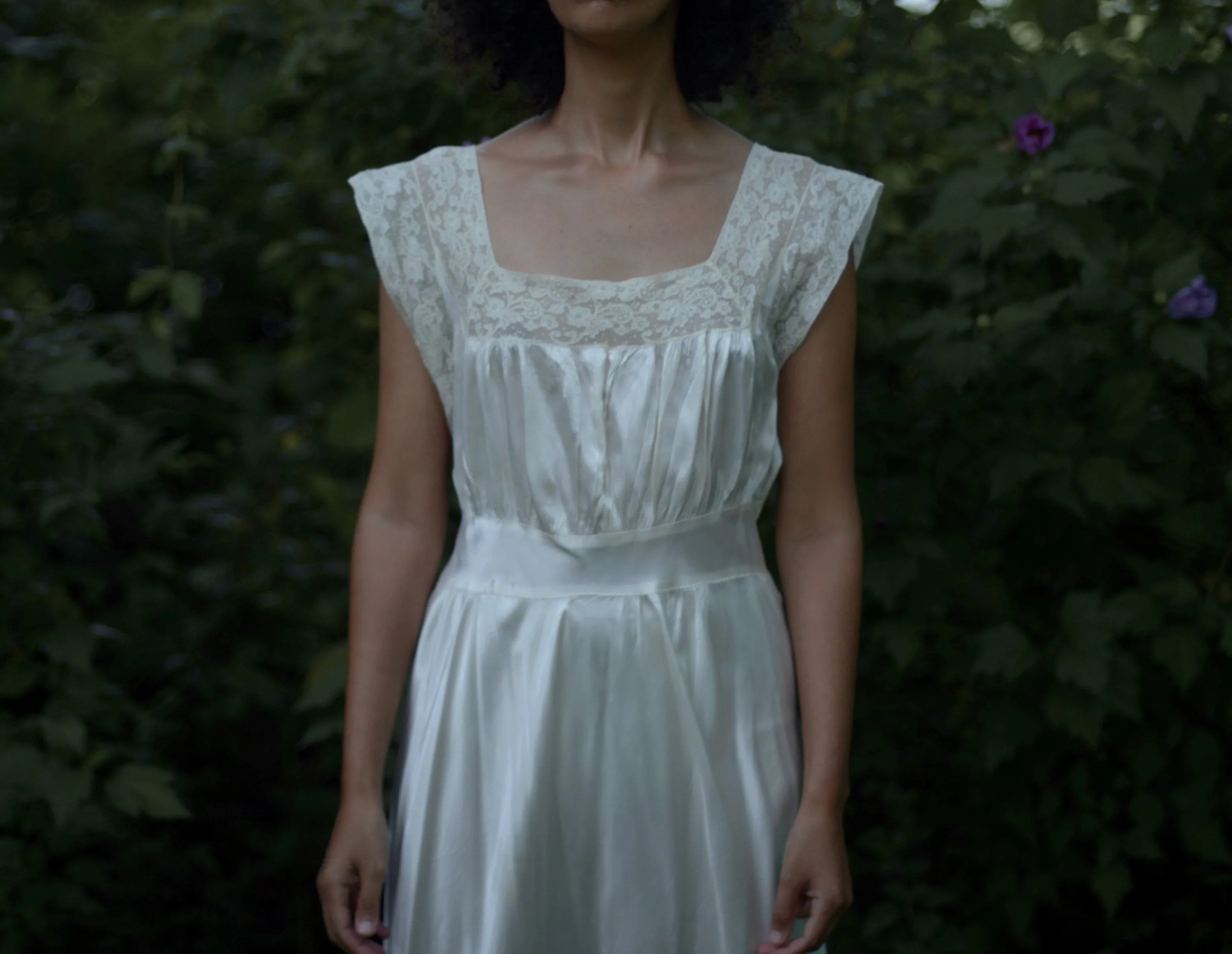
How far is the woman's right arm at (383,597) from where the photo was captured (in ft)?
5.12

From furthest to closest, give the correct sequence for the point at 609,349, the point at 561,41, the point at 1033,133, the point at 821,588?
the point at 1033,133, the point at 561,41, the point at 821,588, the point at 609,349

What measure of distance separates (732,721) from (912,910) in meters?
1.25

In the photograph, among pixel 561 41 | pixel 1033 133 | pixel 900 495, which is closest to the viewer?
pixel 561 41

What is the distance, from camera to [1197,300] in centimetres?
221

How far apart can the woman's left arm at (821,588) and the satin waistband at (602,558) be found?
86mm

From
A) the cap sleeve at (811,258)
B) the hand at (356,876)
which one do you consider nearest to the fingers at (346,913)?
the hand at (356,876)

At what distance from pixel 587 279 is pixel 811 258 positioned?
249 mm

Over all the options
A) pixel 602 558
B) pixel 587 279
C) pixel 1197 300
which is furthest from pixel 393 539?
pixel 1197 300

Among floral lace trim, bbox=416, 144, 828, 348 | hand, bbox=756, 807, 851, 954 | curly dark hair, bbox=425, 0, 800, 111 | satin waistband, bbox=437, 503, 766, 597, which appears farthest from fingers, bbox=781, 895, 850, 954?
curly dark hair, bbox=425, 0, 800, 111

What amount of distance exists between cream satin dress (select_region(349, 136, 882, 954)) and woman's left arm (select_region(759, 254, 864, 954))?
0.05m

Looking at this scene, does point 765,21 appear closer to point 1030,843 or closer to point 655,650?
point 655,650

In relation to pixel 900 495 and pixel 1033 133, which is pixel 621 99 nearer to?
pixel 1033 133

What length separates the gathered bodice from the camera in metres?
1.50

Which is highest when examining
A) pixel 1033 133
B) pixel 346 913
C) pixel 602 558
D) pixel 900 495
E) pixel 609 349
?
pixel 1033 133
